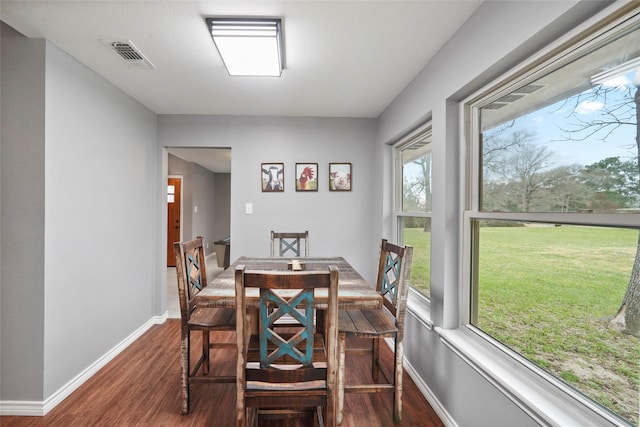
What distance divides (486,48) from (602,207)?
951mm

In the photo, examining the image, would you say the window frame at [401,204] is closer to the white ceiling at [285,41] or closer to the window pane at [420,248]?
the window pane at [420,248]

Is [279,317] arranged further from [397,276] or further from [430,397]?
[430,397]

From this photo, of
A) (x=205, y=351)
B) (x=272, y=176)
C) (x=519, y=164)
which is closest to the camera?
(x=519, y=164)

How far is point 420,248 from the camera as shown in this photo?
2941mm

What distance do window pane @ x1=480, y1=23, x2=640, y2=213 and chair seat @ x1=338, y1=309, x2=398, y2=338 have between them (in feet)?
3.11

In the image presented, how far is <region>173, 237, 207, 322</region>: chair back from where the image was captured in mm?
1991

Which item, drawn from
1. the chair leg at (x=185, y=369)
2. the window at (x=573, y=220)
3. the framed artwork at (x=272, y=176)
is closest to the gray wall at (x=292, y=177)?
the framed artwork at (x=272, y=176)

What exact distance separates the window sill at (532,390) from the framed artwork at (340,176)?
2230mm

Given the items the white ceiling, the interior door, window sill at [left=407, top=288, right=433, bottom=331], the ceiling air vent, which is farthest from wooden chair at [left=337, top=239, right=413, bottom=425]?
the interior door

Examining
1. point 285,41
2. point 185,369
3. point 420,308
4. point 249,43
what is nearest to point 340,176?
point 420,308

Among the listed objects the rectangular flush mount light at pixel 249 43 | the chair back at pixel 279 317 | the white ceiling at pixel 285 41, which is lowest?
the chair back at pixel 279 317

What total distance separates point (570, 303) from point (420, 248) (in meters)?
1.68

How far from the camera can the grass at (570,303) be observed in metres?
1.07

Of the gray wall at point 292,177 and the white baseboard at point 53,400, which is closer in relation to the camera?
the white baseboard at point 53,400
